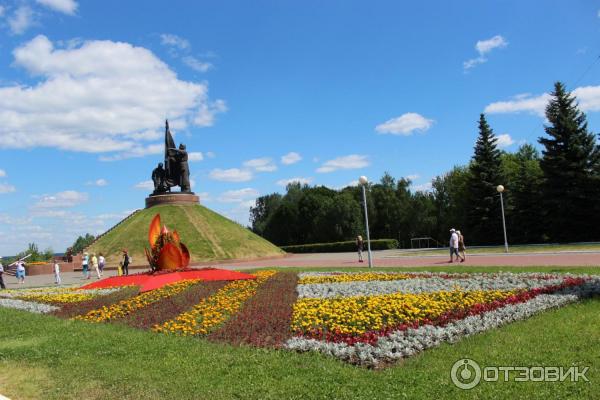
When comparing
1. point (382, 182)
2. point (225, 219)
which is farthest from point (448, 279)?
point (382, 182)

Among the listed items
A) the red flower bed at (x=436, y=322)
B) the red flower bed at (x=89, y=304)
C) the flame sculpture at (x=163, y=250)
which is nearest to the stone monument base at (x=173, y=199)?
the flame sculpture at (x=163, y=250)

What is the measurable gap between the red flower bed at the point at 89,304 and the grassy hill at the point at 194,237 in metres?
21.5

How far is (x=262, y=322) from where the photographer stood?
742cm

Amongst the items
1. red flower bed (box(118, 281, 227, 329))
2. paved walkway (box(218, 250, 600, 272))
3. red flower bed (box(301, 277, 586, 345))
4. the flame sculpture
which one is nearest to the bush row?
paved walkway (box(218, 250, 600, 272))

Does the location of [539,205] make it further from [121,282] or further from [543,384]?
[543,384]

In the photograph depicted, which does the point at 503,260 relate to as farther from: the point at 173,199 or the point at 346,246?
the point at 173,199

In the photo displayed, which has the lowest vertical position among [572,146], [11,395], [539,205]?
[11,395]

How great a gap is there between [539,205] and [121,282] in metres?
30.6

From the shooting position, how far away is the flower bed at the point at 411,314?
580 centimetres

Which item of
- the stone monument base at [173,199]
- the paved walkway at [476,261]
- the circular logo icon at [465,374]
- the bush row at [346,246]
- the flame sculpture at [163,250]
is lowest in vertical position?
the circular logo icon at [465,374]

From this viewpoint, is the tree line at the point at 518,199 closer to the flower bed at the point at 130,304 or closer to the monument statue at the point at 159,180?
the monument statue at the point at 159,180

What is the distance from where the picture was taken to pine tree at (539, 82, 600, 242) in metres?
31.7

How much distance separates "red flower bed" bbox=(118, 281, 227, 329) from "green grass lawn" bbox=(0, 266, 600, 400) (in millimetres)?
1326

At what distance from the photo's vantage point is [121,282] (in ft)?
49.2
